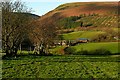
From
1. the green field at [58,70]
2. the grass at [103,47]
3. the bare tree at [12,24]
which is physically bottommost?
the green field at [58,70]

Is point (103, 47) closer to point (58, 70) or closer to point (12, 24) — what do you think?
A: point (12, 24)

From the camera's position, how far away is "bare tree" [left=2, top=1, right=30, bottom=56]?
49438 millimetres

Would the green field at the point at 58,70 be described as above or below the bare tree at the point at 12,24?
below

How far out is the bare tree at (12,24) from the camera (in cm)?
4944

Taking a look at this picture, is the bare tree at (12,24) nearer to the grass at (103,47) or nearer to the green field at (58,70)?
the green field at (58,70)

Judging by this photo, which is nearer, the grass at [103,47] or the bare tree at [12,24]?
the bare tree at [12,24]

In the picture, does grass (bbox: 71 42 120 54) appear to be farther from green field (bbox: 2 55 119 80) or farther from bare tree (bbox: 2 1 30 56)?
green field (bbox: 2 55 119 80)

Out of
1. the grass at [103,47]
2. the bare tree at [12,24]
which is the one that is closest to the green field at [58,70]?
the bare tree at [12,24]

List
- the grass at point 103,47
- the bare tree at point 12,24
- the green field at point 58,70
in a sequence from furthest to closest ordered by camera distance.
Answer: the grass at point 103,47 < the bare tree at point 12,24 < the green field at point 58,70

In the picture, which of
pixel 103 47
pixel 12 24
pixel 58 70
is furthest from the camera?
pixel 103 47

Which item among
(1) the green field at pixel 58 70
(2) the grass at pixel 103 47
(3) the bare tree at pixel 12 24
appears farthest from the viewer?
(2) the grass at pixel 103 47

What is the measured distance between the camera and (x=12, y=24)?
4966 cm

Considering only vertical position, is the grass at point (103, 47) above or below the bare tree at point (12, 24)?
below

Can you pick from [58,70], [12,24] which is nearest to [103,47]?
[12,24]
